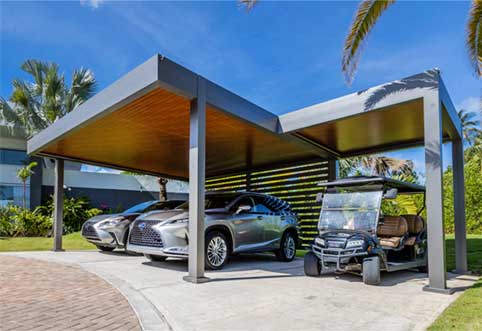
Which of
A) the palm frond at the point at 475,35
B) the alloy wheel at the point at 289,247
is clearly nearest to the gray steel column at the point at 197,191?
the alloy wheel at the point at 289,247

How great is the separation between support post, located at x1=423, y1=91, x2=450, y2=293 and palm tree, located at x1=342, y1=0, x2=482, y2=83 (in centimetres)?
174

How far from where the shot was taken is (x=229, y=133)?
9016 millimetres

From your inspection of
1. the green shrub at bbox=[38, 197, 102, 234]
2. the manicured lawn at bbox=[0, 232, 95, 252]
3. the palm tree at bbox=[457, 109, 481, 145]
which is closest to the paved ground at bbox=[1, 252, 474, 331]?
the manicured lawn at bbox=[0, 232, 95, 252]

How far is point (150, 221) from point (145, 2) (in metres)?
5.88

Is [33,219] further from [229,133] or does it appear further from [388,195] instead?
[388,195]

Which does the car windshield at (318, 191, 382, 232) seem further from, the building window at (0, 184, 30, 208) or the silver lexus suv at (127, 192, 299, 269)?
the building window at (0, 184, 30, 208)

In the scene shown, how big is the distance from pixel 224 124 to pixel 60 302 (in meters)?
4.79

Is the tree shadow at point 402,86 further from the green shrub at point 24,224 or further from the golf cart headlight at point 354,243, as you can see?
the green shrub at point 24,224

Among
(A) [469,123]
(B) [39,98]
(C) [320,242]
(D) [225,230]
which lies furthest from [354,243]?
(A) [469,123]

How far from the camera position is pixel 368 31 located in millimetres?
6746

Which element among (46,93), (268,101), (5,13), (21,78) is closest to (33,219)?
(46,93)

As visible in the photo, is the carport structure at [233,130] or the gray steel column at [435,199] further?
the carport structure at [233,130]

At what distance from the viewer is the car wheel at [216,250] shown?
7.23 meters

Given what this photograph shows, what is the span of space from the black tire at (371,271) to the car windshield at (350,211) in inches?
26.1
